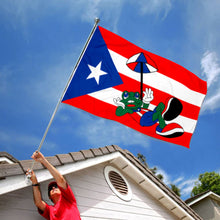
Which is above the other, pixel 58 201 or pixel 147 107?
pixel 147 107

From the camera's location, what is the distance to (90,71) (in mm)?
4258

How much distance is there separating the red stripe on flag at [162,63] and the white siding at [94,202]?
2952mm

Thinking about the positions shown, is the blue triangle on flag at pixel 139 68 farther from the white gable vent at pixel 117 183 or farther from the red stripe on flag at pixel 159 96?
the white gable vent at pixel 117 183

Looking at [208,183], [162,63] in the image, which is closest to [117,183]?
[162,63]

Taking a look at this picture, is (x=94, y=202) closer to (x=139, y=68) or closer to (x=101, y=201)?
(x=101, y=201)

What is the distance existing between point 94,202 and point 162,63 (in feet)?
12.3

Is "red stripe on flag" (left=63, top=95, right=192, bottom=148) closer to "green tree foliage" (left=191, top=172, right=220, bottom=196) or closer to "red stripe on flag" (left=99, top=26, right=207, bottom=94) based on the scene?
"red stripe on flag" (left=99, top=26, right=207, bottom=94)

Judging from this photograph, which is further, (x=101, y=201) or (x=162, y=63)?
(x=162, y=63)

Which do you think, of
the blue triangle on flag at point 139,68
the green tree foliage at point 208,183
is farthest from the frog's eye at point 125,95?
the green tree foliage at point 208,183

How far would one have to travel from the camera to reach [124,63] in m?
5.07

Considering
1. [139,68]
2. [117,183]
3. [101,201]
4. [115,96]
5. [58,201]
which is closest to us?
[58,201]

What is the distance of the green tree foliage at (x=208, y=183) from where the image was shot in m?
33.7

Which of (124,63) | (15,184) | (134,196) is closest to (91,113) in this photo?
(124,63)

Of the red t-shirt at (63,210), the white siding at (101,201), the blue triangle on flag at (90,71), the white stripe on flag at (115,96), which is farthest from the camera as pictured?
the white stripe on flag at (115,96)
